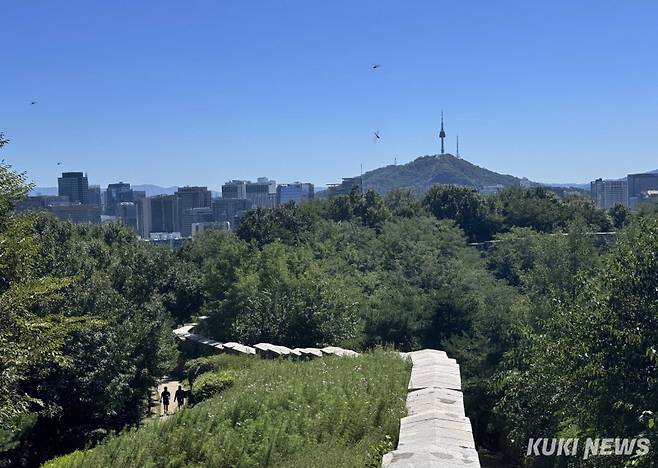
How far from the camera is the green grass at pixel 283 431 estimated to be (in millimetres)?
6457

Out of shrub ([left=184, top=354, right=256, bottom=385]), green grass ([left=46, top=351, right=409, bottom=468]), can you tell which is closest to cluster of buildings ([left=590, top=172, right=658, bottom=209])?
shrub ([left=184, top=354, right=256, bottom=385])

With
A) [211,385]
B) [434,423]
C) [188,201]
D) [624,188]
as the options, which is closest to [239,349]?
[211,385]

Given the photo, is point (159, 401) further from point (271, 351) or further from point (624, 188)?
point (624, 188)

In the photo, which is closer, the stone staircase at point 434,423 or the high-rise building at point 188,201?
the stone staircase at point 434,423

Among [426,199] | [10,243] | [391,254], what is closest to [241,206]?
[426,199]

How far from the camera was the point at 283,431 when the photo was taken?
6816 millimetres

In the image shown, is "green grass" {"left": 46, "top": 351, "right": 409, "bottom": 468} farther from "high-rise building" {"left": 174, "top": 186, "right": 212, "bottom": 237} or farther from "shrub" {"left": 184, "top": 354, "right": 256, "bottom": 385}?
"high-rise building" {"left": 174, "top": 186, "right": 212, "bottom": 237}

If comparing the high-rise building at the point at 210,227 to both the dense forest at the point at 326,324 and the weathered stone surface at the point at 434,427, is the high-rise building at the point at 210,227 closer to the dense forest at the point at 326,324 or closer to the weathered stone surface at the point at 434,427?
the dense forest at the point at 326,324

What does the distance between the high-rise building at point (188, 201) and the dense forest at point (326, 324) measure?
125 meters

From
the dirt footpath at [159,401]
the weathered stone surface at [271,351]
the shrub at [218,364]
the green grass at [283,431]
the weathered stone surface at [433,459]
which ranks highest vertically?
the weathered stone surface at [433,459]

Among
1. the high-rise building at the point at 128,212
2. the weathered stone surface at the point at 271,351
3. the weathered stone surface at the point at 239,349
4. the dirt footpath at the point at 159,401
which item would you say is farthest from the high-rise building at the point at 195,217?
the weathered stone surface at the point at 271,351

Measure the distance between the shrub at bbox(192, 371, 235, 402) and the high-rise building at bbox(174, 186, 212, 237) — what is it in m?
144

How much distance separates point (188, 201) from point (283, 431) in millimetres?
168747

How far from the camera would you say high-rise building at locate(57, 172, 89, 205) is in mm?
157500
